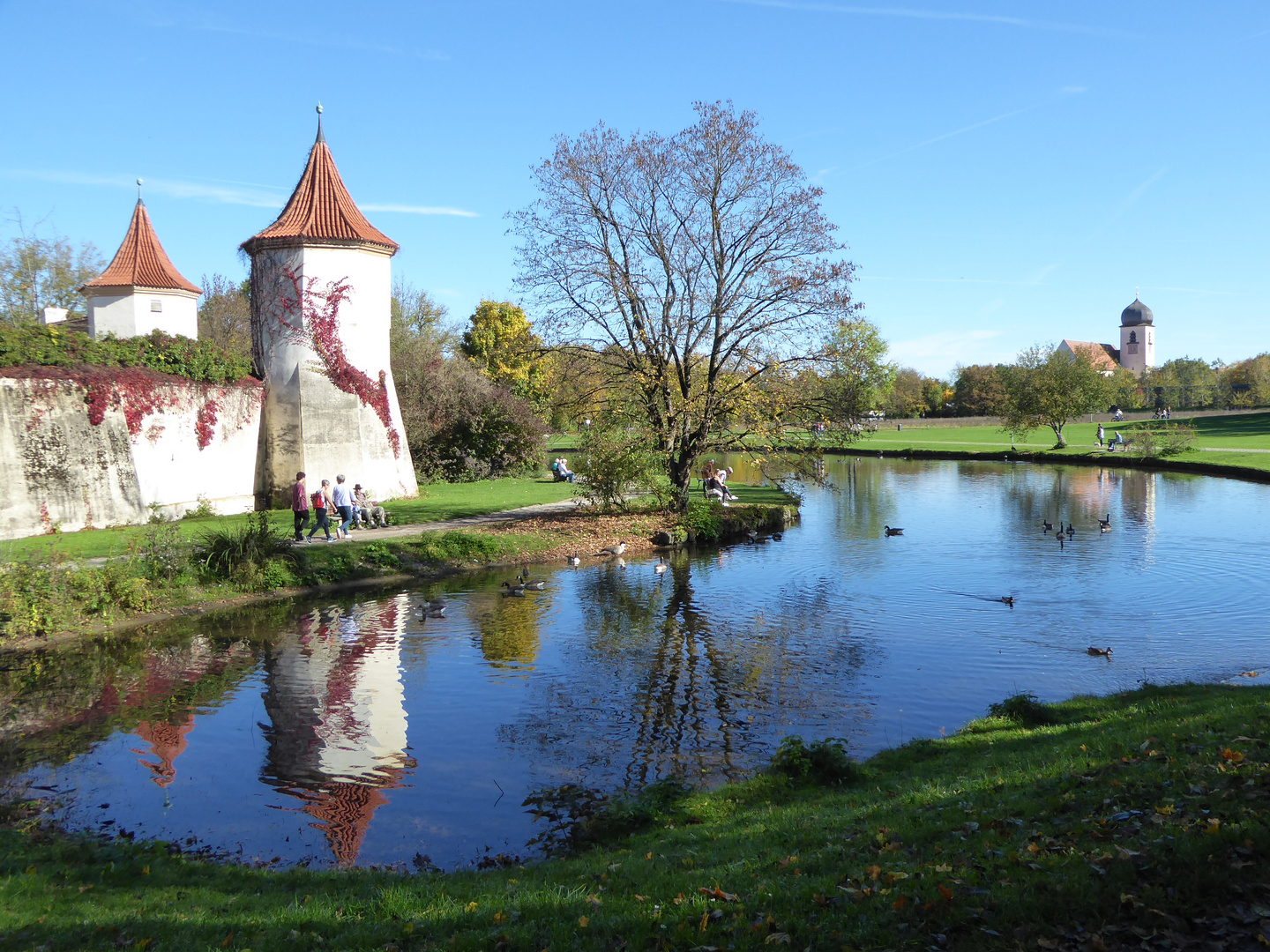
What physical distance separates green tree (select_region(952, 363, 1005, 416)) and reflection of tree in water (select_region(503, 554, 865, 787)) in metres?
87.2

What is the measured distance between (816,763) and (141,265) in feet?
133

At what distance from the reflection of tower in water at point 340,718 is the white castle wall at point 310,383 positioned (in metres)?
12.2

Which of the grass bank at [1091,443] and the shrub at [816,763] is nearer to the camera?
the shrub at [816,763]

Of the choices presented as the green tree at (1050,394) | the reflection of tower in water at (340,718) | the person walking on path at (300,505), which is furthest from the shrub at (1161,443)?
the reflection of tower in water at (340,718)

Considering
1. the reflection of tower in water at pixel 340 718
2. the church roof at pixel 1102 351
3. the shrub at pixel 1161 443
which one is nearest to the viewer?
the reflection of tower in water at pixel 340 718

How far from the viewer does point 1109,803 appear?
598cm

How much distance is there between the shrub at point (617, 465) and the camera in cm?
2597

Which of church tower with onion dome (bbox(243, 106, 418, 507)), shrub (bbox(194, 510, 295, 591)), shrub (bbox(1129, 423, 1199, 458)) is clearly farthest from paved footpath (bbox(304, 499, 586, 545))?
shrub (bbox(1129, 423, 1199, 458))

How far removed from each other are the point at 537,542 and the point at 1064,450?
42247mm

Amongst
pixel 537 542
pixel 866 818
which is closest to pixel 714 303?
pixel 537 542

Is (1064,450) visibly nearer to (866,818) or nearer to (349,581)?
(349,581)

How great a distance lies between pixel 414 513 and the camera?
87.5ft

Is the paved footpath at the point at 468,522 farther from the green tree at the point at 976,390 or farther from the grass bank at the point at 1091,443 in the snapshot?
the green tree at the point at 976,390

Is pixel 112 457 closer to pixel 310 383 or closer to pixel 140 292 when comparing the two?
pixel 310 383
